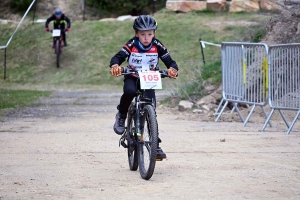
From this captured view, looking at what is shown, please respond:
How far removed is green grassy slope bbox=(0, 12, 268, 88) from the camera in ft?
83.5

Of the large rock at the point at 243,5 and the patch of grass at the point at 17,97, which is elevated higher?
the patch of grass at the point at 17,97

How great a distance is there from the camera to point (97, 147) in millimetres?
10258

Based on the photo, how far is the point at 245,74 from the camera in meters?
13.1

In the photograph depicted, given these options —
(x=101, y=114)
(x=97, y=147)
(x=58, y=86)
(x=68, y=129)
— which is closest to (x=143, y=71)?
(x=97, y=147)

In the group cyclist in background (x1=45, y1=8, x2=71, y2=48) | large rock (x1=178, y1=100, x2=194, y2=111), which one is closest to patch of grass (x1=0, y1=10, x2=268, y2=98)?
A: cyclist in background (x1=45, y1=8, x2=71, y2=48)

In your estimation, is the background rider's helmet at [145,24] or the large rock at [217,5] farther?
the large rock at [217,5]

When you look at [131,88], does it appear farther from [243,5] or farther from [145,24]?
[243,5]

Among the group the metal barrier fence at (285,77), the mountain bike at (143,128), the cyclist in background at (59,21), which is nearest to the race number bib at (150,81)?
the mountain bike at (143,128)

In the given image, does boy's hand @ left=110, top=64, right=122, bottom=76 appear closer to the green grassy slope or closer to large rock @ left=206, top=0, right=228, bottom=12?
the green grassy slope

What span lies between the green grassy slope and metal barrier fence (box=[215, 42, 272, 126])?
9.90 m


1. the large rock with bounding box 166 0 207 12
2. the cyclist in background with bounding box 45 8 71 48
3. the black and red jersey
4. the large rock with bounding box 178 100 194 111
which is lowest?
the large rock with bounding box 166 0 207 12

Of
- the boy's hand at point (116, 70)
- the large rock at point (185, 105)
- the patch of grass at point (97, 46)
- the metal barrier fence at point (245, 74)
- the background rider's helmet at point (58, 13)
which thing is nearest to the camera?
the boy's hand at point (116, 70)

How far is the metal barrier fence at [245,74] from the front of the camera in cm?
1284

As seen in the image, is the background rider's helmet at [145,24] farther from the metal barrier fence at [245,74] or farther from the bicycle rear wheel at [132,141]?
the metal barrier fence at [245,74]
